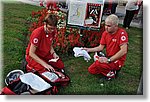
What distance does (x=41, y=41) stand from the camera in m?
2.84

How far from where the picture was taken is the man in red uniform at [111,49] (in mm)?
2898

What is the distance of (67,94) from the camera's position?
9.53ft

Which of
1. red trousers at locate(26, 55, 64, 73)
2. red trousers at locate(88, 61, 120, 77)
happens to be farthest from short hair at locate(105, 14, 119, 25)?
red trousers at locate(26, 55, 64, 73)

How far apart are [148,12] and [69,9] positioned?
27.5 inches

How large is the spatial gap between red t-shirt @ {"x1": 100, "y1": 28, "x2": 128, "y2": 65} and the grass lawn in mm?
65

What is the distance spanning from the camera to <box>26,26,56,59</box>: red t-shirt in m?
2.83

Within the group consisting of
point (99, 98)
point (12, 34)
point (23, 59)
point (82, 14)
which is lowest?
point (99, 98)

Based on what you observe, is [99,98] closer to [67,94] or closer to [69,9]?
[67,94]

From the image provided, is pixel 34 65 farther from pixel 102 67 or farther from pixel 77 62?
pixel 102 67

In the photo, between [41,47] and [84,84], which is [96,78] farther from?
[41,47]

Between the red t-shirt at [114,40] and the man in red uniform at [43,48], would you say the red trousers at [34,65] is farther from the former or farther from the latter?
the red t-shirt at [114,40]

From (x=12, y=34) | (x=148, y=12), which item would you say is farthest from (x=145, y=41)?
(x=12, y=34)

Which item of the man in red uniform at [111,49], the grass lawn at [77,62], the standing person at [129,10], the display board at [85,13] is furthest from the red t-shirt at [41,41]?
the standing person at [129,10]

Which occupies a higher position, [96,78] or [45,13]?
[45,13]
